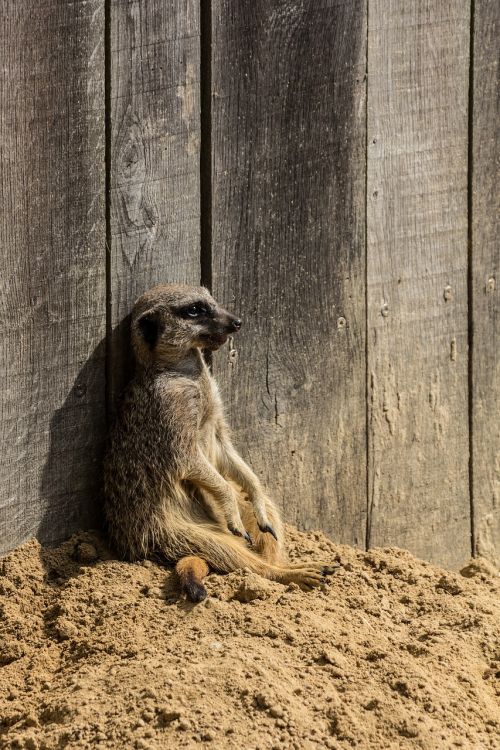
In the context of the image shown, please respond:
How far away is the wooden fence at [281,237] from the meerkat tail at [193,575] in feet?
1.26

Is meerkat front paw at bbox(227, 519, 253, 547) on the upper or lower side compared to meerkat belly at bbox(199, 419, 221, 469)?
lower

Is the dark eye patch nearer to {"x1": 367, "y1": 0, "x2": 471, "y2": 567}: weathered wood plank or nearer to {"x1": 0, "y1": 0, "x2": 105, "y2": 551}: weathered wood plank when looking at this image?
{"x1": 0, "y1": 0, "x2": 105, "y2": 551}: weathered wood plank

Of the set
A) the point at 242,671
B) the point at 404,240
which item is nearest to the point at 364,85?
the point at 404,240

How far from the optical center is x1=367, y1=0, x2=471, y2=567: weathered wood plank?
3975 millimetres

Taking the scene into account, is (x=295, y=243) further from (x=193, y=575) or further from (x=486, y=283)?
(x=193, y=575)

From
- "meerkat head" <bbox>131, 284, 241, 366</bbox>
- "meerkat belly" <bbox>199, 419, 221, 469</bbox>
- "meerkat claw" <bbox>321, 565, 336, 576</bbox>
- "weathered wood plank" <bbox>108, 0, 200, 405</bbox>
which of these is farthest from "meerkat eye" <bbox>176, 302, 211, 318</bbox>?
"meerkat claw" <bbox>321, 565, 336, 576</bbox>

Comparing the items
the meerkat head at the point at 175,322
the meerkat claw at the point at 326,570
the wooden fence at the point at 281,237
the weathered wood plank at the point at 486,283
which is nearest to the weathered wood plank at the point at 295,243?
the wooden fence at the point at 281,237

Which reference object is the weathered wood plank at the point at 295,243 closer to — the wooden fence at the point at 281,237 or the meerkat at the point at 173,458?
the wooden fence at the point at 281,237

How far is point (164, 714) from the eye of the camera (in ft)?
9.09

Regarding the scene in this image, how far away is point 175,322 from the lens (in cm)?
355

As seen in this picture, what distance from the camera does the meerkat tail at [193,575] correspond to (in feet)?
10.8

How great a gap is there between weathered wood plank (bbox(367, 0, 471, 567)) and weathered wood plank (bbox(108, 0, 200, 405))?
708 millimetres

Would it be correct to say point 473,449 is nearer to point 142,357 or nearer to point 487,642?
point 487,642

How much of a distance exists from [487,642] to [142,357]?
4.52 ft
